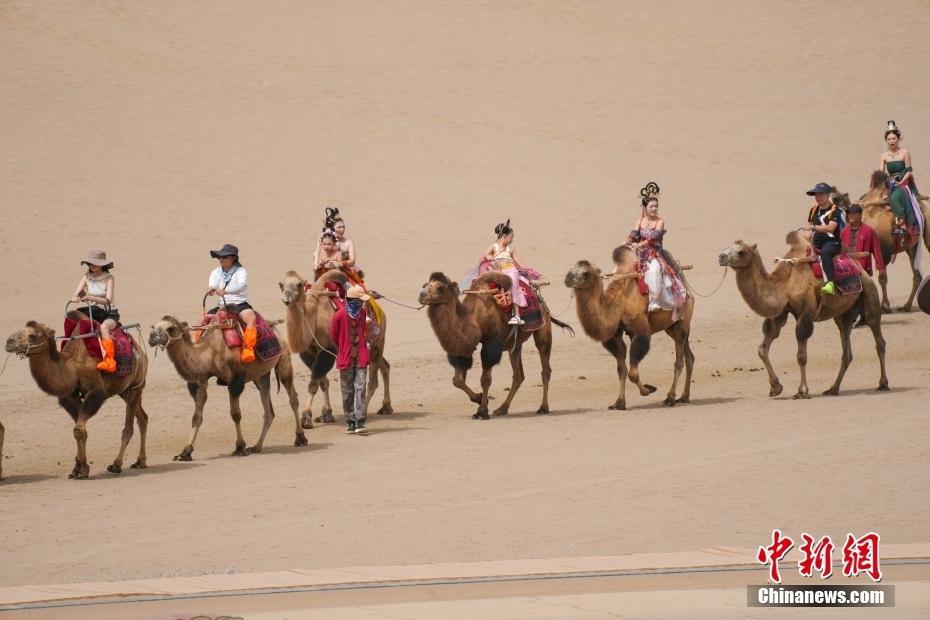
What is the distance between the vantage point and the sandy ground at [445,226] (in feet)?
39.5

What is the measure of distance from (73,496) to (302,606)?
5.24m

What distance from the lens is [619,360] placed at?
59.6 ft

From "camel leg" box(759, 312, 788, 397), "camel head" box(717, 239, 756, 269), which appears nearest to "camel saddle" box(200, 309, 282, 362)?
"camel head" box(717, 239, 756, 269)

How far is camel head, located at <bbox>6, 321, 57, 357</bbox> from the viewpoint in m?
13.8

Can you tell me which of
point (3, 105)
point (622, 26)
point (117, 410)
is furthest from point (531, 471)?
point (622, 26)

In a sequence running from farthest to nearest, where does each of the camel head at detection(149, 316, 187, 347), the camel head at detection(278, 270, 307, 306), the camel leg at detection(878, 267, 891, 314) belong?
the camel leg at detection(878, 267, 891, 314) → the camel head at detection(278, 270, 307, 306) → the camel head at detection(149, 316, 187, 347)

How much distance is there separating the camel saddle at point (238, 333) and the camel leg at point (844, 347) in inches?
265

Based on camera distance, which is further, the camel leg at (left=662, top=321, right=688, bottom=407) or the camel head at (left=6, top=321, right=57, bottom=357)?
the camel leg at (left=662, top=321, right=688, bottom=407)

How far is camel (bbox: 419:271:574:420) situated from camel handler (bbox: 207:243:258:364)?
7.29ft

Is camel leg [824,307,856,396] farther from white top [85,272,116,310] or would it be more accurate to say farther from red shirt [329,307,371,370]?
white top [85,272,116,310]

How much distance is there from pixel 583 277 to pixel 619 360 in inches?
51.7

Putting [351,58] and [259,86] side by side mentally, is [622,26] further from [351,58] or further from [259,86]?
[259,86]

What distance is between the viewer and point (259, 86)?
42094 mm

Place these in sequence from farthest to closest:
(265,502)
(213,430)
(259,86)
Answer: (259,86)
(213,430)
(265,502)
